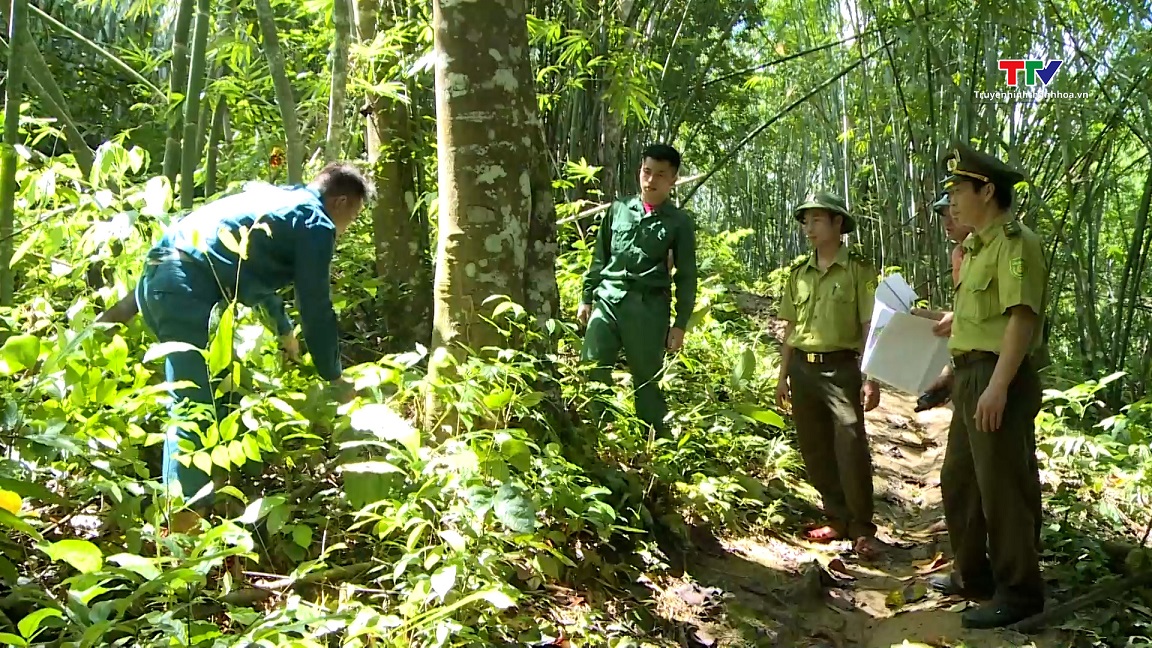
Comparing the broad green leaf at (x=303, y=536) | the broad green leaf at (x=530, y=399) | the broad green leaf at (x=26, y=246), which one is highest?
the broad green leaf at (x=26, y=246)

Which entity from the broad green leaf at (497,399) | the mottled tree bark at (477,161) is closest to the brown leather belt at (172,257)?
the mottled tree bark at (477,161)

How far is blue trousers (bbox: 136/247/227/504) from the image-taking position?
2217 millimetres

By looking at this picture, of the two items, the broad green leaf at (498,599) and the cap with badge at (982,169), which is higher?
the cap with badge at (982,169)

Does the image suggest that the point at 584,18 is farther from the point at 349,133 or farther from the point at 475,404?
the point at 475,404

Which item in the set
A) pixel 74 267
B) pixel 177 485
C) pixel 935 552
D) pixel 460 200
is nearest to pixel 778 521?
pixel 935 552

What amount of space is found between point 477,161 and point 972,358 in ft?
5.35

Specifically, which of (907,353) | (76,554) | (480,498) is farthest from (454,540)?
(907,353)

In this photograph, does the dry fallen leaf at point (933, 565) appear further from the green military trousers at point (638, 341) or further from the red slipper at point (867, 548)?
the green military trousers at point (638, 341)

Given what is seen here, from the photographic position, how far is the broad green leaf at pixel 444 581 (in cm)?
178

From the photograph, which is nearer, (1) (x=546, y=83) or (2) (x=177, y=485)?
(2) (x=177, y=485)

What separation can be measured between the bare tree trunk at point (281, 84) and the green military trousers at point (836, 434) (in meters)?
2.13

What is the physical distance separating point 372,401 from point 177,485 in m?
0.52

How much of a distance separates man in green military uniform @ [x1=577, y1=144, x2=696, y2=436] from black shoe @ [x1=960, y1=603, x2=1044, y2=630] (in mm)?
1345

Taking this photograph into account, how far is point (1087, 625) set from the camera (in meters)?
2.41
